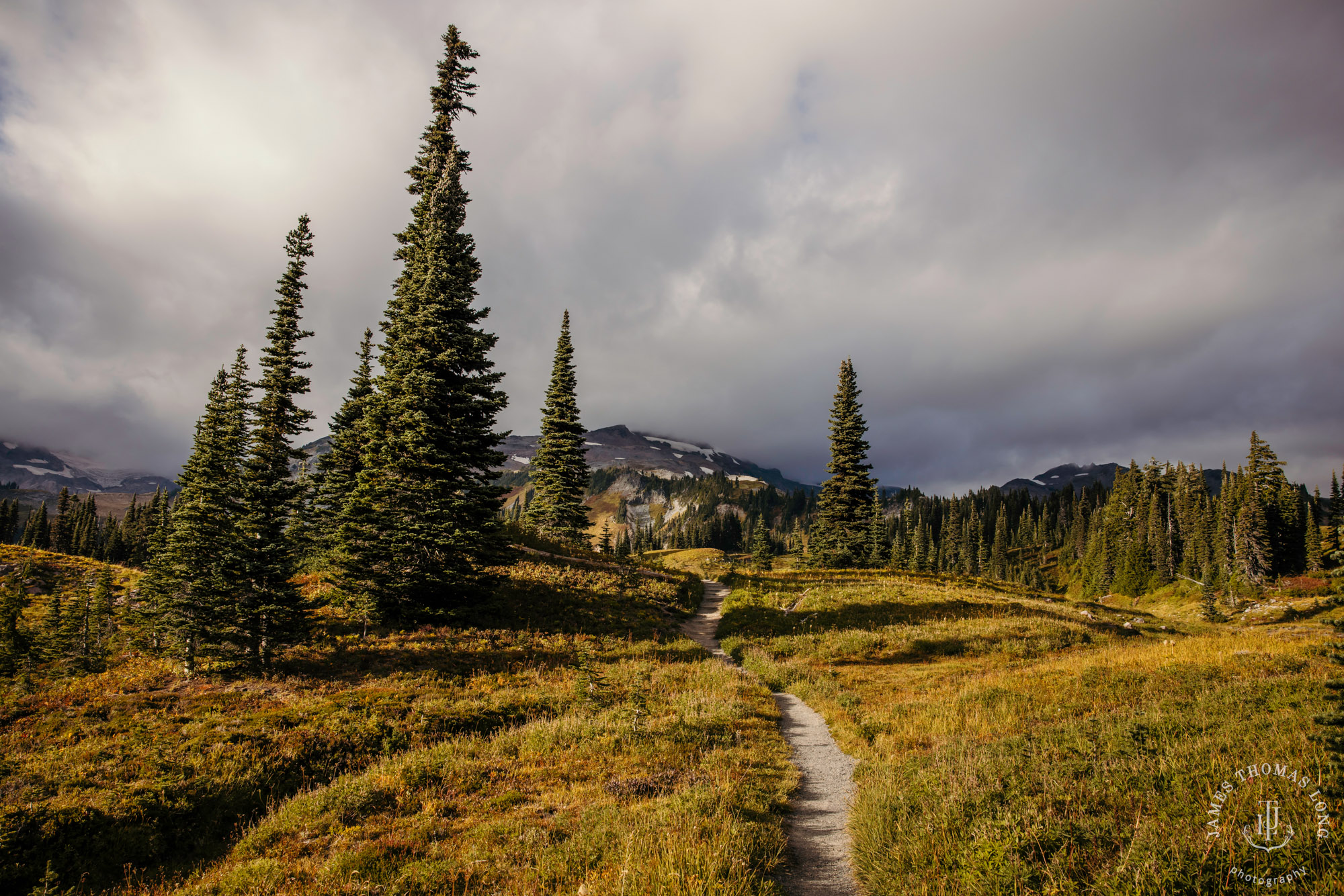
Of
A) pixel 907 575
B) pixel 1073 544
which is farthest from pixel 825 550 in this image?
pixel 1073 544

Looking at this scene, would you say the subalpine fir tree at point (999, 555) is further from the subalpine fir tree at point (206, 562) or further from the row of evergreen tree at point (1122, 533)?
the subalpine fir tree at point (206, 562)

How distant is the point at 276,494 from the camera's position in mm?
20469

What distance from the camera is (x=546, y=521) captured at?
→ 143 ft

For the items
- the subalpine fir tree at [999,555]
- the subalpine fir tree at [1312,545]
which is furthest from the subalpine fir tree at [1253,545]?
the subalpine fir tree at [999,555]

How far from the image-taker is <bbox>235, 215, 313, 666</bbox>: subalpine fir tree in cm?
1800

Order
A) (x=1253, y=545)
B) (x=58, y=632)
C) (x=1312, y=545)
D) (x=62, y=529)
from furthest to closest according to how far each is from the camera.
Answer: (x=62, y=529)
(x=1312, y=545)
(x=1253, y=545)
(x=58, y=632)

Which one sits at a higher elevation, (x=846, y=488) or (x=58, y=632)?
(x=846, y=488)

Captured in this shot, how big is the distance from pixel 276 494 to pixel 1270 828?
2688 centimetres

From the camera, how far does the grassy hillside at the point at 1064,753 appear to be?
222 inches

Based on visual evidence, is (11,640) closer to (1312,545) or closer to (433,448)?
(433,448)

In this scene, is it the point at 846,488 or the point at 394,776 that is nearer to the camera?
the point at 394,776

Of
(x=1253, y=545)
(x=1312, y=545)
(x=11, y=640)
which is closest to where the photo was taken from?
(x=11, y=640)

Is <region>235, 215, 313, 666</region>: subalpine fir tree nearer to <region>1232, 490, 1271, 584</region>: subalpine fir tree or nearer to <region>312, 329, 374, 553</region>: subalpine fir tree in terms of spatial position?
<region>312, 329, 374, 553</region>: subalpine fir tree

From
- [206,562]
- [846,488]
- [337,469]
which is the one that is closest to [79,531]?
[337,469]
